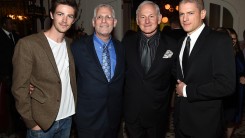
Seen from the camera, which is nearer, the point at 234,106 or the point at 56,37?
the point at 56,37

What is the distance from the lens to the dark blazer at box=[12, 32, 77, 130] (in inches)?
77.8

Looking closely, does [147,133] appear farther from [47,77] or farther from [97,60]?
[47,77]

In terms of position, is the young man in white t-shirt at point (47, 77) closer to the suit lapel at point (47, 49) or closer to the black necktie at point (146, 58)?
the suit lapel at point (47, 49)

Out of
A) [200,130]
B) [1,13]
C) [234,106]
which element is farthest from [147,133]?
[1,13]

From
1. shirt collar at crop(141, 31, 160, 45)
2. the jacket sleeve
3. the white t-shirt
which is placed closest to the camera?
the jacket sleeve

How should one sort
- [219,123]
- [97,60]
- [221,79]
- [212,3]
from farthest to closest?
[212,3]
[97,60]
[219,123]
[221,79]

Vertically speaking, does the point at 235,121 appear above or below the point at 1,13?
below

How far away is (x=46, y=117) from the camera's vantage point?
209cm

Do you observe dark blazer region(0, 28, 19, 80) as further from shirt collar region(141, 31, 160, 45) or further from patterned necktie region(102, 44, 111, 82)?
shirt collar region(141, 31, 160, 45)

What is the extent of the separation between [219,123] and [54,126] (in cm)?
143

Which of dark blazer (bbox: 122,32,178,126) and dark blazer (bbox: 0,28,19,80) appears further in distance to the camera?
dark blazer (bbox: 0,28,19,80)

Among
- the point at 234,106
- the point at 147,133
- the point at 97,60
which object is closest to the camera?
the point at 97,60

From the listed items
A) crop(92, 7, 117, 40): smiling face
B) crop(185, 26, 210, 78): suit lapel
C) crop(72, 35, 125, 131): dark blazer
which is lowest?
crop(72, 35, 125, 131): dark blazer

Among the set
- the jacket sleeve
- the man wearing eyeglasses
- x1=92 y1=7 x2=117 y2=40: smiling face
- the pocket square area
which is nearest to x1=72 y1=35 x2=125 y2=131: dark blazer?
the man wearing eyeglasses
